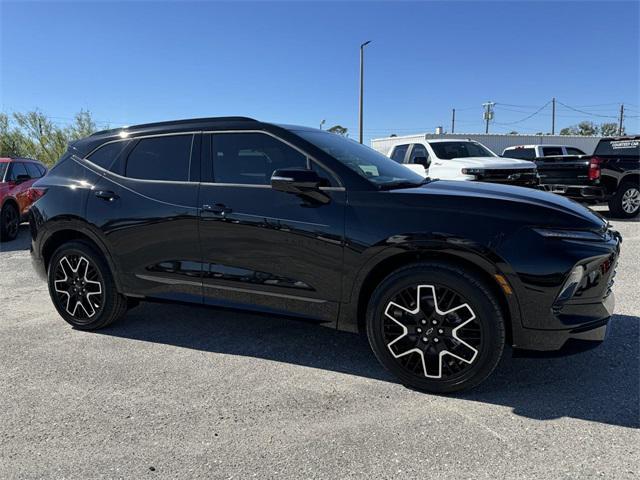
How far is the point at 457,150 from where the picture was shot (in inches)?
472

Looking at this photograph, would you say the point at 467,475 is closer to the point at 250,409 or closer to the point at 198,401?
the point at 250,409

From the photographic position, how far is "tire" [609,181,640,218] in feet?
36.6

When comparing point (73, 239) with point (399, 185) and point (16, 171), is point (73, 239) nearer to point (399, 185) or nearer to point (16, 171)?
point (399, 185)

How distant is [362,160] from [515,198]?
1213 millimetres

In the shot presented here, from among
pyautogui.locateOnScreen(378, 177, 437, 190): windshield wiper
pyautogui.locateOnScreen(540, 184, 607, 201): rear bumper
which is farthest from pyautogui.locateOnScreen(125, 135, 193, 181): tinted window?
pyautogui.locateOnScreen(540, 184, 607, 201): rear bumper

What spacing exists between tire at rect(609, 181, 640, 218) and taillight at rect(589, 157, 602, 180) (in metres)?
0.69

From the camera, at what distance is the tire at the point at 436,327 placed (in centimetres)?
286

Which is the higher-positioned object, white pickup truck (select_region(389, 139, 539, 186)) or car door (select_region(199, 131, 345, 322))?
white pickup truck (select_region(389, 139, 539, 186))

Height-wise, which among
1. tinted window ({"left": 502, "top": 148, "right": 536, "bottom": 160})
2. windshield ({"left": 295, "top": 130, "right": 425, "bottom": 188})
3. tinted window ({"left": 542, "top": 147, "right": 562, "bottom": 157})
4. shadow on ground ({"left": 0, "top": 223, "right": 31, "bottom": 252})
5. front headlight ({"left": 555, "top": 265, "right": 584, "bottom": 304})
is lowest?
shadow on ground ({"left": 0, "top": 223, "right": 31, "bottom": 252})

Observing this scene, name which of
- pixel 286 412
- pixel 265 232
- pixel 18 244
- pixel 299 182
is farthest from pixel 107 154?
pixel 18 244

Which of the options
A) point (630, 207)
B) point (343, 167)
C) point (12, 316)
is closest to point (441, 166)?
point (630, 207)

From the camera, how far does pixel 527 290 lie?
110 inches

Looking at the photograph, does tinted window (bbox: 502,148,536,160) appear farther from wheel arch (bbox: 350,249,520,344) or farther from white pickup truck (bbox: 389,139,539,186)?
wheel arch (bbox: 350,249,520,344)

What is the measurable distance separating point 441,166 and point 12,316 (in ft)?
29.8
